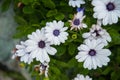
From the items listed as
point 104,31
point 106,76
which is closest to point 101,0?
point 104,31

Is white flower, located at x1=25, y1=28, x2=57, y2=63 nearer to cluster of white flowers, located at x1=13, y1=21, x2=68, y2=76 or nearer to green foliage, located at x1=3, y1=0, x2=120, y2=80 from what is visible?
cluster of white flowers, located at x1=13, y1=21, x2=68, y2=76

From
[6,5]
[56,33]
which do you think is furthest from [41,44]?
[6,5]

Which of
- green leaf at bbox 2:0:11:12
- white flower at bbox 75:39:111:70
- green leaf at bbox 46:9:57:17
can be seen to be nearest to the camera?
white flower at bbox 75:39:111:70

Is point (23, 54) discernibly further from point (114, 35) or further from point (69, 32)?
point (114, 35)

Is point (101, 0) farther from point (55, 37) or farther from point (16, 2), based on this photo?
point (16, 2)

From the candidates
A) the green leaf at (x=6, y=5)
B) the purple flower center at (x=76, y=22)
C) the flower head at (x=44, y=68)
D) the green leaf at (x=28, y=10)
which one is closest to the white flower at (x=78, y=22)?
the purple flower center at (x=76, y=22)

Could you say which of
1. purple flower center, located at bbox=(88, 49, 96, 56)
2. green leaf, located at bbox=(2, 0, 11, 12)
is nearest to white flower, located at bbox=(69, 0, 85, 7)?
purple flower center, located at bbox=(88, 49, 96, 56)

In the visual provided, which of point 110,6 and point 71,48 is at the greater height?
point 110,6

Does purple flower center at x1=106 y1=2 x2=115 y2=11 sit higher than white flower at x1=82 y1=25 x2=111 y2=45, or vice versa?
purple flower center at x1=106 y1=2 x2=115 y2=11
